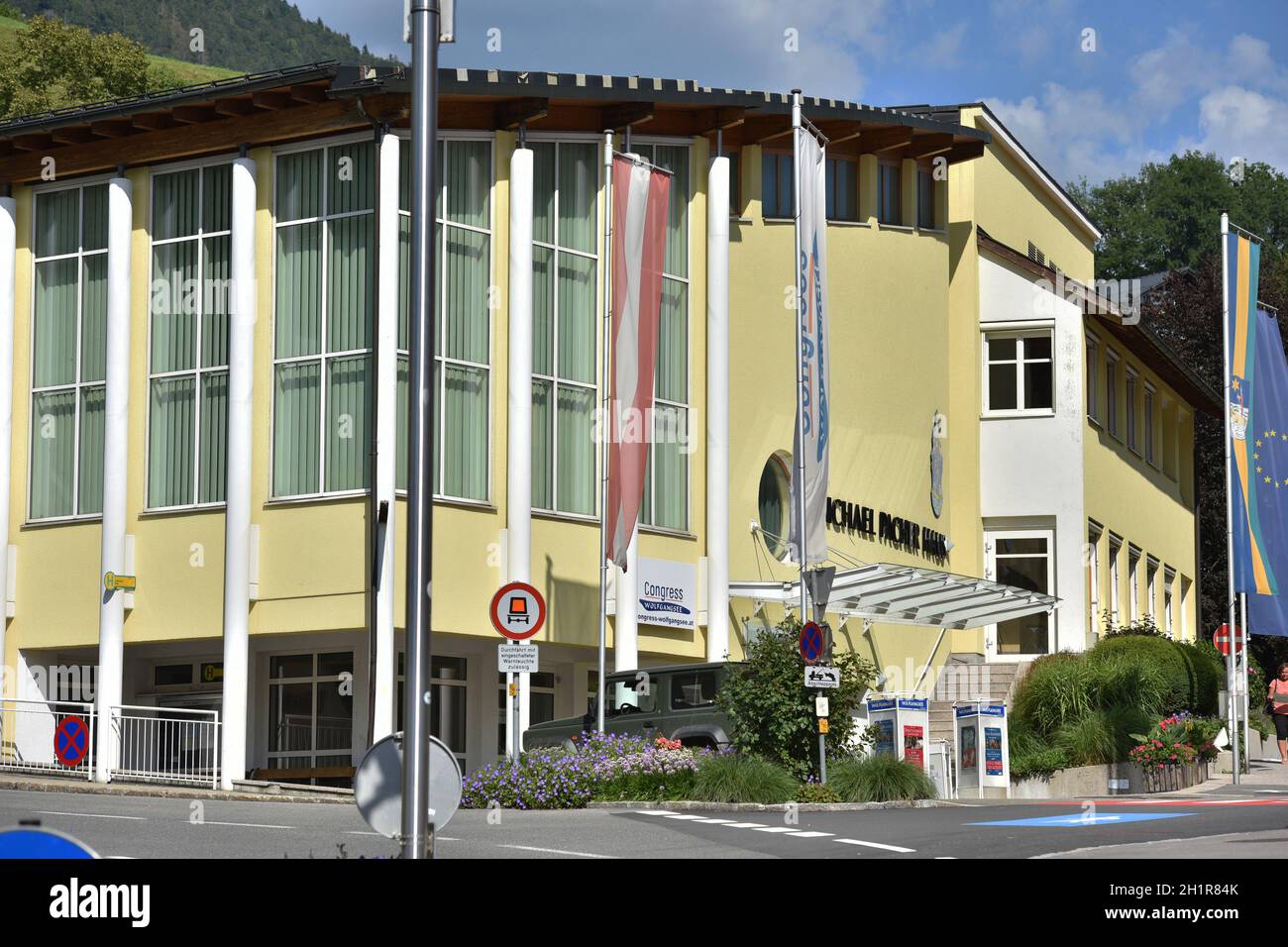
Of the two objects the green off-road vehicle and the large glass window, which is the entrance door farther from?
the green off-road vehicle

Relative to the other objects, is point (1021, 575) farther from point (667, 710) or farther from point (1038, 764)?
point (667, 710)

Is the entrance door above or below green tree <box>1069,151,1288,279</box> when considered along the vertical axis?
below

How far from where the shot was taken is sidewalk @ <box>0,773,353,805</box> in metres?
25.0

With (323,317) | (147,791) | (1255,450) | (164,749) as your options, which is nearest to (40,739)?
(164,749)

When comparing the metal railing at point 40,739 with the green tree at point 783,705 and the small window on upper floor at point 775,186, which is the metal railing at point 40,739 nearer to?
the green tree at point 783,705

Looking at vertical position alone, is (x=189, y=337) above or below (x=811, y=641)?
above

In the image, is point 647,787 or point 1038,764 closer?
point 647,787

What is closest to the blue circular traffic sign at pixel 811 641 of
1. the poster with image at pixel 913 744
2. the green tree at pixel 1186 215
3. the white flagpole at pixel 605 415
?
the white flagpole at pixel 605 415

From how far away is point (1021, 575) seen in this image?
128ft

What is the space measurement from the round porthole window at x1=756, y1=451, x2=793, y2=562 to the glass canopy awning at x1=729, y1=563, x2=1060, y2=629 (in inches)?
56.1

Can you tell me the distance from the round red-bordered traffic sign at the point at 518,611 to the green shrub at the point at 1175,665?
1581 centimetres

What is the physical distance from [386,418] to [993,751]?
984 centimetres

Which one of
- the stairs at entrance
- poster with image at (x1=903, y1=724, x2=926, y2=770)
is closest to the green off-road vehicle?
poster with image at (x1=903, y1=724, x2=926, y2=770)
